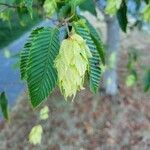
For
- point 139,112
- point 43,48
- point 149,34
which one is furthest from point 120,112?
point 43,48

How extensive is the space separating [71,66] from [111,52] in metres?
4.26

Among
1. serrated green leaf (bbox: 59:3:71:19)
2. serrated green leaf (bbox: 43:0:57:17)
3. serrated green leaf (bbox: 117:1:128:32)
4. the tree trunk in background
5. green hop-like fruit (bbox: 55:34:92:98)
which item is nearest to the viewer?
green hop-like fruit (bbox: 55:34:92:98)

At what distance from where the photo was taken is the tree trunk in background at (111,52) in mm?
4715

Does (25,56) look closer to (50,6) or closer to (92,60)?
(92,60)

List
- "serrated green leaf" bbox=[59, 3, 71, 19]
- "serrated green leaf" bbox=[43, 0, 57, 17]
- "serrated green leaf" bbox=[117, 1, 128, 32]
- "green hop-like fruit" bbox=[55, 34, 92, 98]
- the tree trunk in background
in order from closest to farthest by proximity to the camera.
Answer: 1. "green hop-like fruit" bbox=[55, 34, 92, 98]
2. "serrated green leaf" bbox=[59, 3, 71, 19]
3. "serrated green leaf" bbox=[43, 0, 57, 17]
4. "serrated green leaf" bbox=[117, 1, 128, 32]
5. the tree trunk in background

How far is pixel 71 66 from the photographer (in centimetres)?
80

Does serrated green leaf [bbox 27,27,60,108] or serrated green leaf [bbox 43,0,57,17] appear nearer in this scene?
serrated green leaf [bbox 27,27,60,108]

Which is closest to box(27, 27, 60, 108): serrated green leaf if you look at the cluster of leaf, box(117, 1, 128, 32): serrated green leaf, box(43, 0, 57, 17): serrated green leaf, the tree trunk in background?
the cluster of leaf

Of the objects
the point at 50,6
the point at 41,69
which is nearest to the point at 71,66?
the point at 41,69

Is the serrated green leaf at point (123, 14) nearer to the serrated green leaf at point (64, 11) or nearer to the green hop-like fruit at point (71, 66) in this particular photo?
the serrated green leaf at point (64, 11)

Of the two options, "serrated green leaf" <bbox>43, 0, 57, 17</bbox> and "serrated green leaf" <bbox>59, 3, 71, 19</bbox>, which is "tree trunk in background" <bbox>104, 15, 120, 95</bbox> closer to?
"serrated green leaf" <bbox>43, 0, 57, 17</bbox>

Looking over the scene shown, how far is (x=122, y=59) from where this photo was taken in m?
6.49

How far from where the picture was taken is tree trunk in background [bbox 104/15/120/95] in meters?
4.71

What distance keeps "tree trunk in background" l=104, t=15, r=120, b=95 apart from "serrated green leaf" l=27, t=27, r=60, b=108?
3.54m
